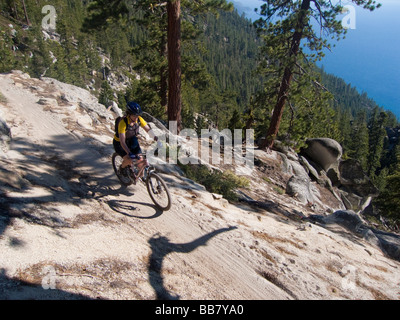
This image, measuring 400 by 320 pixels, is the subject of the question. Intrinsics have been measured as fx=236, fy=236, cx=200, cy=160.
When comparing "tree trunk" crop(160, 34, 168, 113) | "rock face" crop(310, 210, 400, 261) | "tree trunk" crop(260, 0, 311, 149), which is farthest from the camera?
"tree trunk" crop(160, 34, 168, 113)

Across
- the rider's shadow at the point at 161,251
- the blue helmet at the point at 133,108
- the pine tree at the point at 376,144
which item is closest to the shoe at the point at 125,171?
the blue helmet at the point at 133,108

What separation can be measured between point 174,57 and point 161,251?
335 inches

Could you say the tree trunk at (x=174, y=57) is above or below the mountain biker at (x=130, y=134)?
above

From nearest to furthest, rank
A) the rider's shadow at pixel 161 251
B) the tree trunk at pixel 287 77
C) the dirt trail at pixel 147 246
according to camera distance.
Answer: the dirt trail at pixel 147 246, the rider's shadow at pixel 161 251, the tree trunk at pixel 287 77

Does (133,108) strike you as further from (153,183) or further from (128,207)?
(128,207)

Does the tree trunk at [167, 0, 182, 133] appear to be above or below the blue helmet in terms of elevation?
above

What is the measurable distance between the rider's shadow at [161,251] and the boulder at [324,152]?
15.8 m

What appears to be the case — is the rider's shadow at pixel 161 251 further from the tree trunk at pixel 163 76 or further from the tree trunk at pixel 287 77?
the tree trunk at pixel 163 76

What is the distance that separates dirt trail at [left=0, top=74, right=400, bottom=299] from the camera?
3490 mm

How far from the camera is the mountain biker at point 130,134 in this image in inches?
207

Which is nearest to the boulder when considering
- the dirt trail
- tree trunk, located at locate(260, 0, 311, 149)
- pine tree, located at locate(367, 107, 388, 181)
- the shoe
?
tree trunk, located at locate(260, 0, 311, 149)

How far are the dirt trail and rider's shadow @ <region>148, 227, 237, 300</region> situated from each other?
0.02m

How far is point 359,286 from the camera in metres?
4.54

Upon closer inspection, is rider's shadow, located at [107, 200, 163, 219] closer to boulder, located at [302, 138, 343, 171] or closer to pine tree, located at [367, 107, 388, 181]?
boulder, located at [302, 138, 343, 171]
